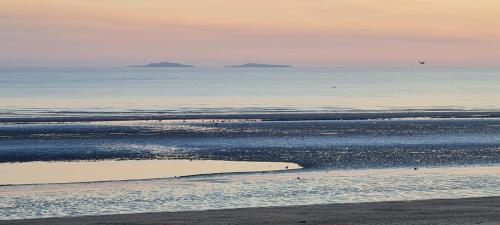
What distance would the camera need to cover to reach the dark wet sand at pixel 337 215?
18734mm

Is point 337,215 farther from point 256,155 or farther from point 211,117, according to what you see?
point 211,117

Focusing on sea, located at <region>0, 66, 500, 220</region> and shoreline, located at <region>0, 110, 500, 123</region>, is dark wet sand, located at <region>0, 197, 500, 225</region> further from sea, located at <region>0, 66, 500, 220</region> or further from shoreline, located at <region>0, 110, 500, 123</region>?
shoreline, located at <region>0, 110, 500, 123</region>

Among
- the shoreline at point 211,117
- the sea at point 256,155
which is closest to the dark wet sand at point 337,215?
the sea at point 256,155

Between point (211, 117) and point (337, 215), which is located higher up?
point (211, 117)

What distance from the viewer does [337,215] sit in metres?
19.8

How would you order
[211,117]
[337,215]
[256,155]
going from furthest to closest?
1. [211,117]
2. [256,155]
3. [337,215]

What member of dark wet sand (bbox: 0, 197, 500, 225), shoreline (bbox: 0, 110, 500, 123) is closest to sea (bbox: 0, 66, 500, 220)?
shoreline (bbox: 0, 110, 500, 123)

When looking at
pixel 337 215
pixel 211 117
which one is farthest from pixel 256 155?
pixel 211 117

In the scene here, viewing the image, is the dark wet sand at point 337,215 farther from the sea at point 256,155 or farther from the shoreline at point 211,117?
the shoreline at point 211,117

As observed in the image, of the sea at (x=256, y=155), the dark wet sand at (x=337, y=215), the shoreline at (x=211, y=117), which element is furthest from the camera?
the shoreline at (x=211, y=117)

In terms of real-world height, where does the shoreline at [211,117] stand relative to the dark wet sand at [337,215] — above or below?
above

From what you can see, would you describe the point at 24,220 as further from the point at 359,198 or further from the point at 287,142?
the point at 287,142

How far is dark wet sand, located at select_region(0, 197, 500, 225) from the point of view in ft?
61.5

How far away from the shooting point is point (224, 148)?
132 feet
